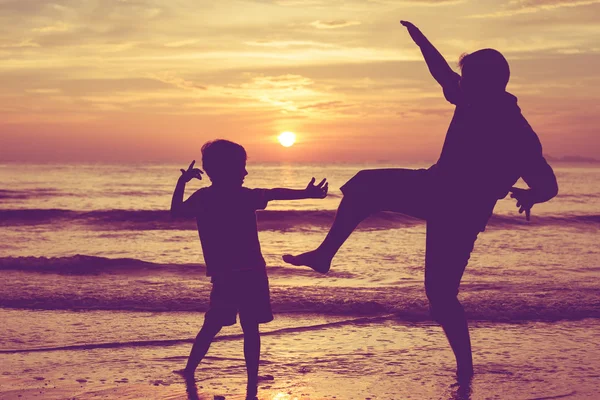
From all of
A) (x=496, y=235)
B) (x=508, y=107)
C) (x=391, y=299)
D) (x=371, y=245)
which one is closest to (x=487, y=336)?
(x=391, y=299)

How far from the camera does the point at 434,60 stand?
4.26 m

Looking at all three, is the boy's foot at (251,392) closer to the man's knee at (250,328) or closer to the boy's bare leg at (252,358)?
the boy's bare leg at (252,358)

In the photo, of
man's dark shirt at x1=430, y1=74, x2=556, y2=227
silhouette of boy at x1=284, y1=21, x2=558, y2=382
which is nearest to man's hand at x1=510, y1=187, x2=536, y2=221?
silhouette of boy at x1=284, y1=21, x2=558, y2=382

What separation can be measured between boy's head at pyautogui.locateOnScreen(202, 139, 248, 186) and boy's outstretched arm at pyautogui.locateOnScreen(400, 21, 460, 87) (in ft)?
4.30

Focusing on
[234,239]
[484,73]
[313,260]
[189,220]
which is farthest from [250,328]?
[189,220]

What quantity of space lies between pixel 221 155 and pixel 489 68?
1.78 m

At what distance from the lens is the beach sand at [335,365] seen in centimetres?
477

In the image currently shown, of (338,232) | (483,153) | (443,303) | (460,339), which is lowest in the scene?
(460,339)

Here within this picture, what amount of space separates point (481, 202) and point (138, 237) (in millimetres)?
16922

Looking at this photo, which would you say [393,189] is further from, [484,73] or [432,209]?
[484,73]

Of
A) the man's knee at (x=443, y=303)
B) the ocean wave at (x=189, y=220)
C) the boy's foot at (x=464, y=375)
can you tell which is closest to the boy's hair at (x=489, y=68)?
the man's knee at (x=443, y=303)

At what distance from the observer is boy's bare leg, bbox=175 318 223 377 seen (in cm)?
470

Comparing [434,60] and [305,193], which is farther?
[434,60]

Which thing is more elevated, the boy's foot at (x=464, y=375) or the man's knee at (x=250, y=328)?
the man's knee at (x=250, y=328)
